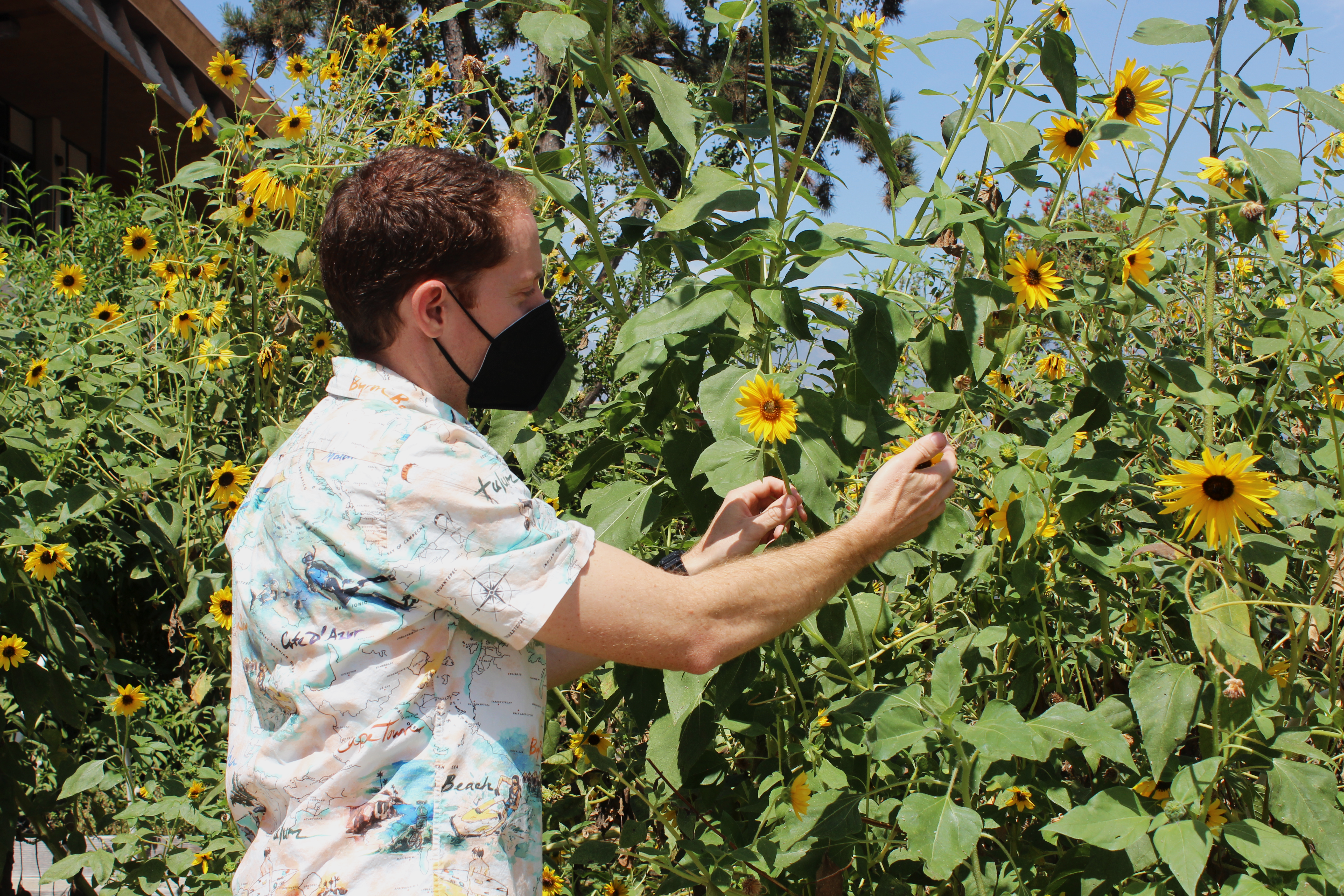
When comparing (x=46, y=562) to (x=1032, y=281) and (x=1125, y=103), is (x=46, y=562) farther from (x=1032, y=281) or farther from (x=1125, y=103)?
(x=1125, y=103)

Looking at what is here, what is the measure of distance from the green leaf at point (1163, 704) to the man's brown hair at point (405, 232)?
43.6 inches

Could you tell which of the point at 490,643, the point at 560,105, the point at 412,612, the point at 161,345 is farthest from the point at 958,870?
the point at 560,105

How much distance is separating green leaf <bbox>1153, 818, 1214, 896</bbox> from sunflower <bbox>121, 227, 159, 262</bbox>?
316 centimetres

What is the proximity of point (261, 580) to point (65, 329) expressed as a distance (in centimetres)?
217

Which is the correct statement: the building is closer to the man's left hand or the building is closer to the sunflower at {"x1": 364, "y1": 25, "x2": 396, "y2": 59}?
the sunflower at {"x1": 364, "y1": 25, "x2": 396, "y2": 59}

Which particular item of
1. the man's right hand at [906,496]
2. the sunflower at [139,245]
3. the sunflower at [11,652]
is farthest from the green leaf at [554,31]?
the sunflower at [139,245]

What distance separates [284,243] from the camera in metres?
2.44

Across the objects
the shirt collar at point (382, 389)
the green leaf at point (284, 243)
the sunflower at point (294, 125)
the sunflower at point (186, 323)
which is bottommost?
the shirt collar at point (382, 389)

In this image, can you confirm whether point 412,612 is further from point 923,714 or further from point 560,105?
point 560,105

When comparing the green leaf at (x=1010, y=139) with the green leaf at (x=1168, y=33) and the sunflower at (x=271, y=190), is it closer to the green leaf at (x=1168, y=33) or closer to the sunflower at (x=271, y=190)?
the green leaf at (x=1168, y=33)

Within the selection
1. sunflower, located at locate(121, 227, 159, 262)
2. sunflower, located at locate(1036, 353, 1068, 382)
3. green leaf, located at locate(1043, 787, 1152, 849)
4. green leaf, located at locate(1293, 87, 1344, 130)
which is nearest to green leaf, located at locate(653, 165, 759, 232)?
green leaf, located at locate(1293, 87, 1344, 130)

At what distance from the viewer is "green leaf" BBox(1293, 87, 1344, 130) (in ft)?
4.86

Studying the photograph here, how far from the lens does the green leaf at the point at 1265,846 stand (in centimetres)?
141

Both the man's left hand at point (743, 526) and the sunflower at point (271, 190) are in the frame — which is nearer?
the man's left hand at point (743, 526)
